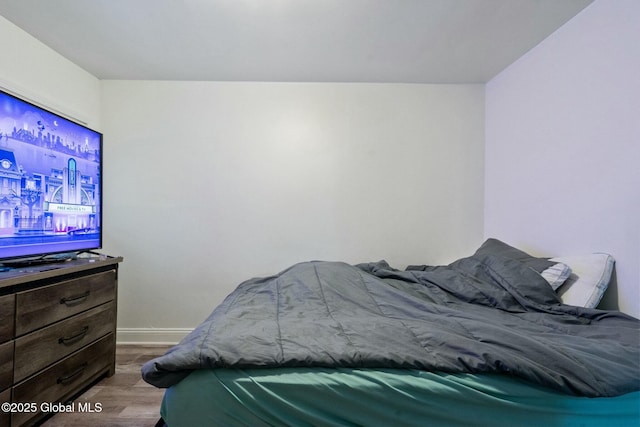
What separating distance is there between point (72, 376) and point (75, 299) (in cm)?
43

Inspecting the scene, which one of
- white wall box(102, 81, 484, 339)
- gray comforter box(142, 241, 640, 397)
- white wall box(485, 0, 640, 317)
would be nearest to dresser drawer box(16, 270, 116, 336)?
white wall box(102, 81, 484, 339)

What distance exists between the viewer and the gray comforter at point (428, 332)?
979 millimetres

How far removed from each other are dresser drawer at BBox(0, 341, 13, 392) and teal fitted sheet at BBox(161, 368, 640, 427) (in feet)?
3.17

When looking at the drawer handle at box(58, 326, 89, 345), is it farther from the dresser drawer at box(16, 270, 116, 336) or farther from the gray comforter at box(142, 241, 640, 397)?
the gray comforter at box(142, 241, 640, 397)

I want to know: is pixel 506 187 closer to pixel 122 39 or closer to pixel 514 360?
pixel 514 360

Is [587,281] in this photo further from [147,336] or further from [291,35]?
[147,336]

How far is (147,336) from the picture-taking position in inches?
105

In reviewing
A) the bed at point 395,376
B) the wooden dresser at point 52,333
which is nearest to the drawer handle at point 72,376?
the wooden dresser at point 52,333

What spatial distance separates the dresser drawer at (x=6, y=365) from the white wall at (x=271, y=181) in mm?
1318

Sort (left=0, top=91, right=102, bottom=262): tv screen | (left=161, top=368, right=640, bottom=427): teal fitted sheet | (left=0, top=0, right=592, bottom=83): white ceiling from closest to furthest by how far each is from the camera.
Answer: (left=161, top=368, right=640, bottom=427): teal fitted sheet, (left=0, top=91, right=102, bottom=262): tv screen, (left=0, top=0, right=592, bottom=83): white ceiling

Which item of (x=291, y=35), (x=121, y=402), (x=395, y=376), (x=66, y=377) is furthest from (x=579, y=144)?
(x=66, y=377)

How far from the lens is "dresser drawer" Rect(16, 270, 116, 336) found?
1448 millimetres

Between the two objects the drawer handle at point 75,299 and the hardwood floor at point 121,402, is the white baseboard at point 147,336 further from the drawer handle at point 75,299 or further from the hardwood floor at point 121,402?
the drawer handle at point 75,299

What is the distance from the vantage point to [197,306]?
2705mm
